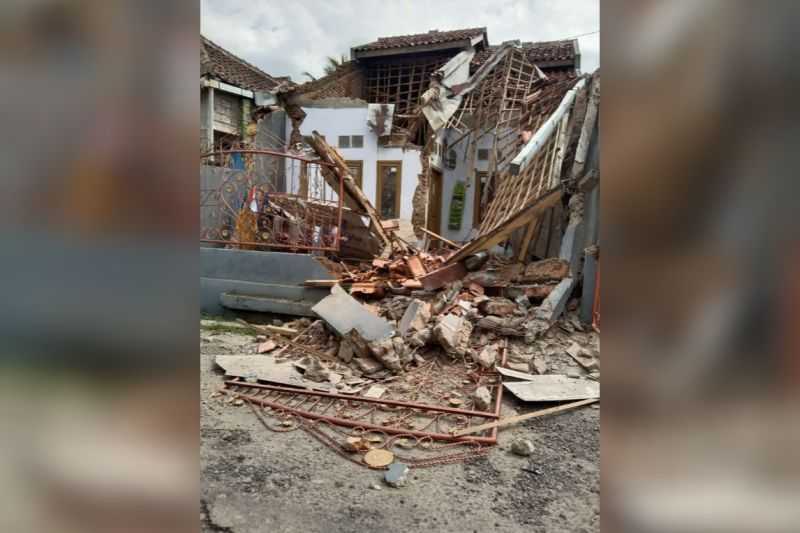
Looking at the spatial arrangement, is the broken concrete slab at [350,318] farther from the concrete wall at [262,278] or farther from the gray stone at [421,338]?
the concrete wall at [262,278]

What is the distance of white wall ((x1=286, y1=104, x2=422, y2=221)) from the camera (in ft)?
51.0

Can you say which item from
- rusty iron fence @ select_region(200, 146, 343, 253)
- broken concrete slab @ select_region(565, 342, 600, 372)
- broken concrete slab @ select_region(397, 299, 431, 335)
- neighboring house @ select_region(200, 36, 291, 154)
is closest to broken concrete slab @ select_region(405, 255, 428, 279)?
broken concrete slab @ select_region(397, 299, 431, 335)

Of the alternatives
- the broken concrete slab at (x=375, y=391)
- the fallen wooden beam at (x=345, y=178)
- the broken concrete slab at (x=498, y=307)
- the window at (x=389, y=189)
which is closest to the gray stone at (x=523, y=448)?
the broken concrete slab at (x=375, y=391)

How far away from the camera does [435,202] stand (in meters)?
16.7

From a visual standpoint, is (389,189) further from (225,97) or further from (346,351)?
(346,351)

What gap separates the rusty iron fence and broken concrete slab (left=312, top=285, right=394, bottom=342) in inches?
75.1

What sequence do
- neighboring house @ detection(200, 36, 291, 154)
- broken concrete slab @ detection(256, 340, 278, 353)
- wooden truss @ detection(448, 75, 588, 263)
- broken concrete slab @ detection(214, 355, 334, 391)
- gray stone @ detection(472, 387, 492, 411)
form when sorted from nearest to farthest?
1. gray stone @ detection(472, 387, 492, 411)
2. broken concrete slab @ detection(214, 355, 334, 391)
3. broken concrete slab @ detection(256, 340, 278, 353)
4. wooden truss @ detection(448, 75, 588, 263)
5. neighboring house @ detection(200, 36, 291, 154)

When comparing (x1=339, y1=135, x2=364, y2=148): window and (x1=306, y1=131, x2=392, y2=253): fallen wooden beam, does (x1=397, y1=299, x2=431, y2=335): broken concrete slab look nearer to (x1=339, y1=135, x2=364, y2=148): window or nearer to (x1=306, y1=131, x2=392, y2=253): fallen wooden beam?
(x1=306, y1=131, x2=392, y2=253): fallen wooden beam
